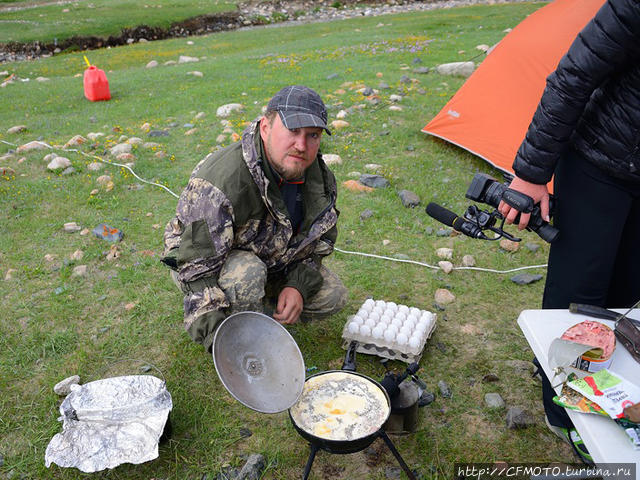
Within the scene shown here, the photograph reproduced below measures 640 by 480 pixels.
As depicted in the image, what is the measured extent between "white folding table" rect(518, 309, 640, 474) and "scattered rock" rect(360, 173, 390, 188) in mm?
3836

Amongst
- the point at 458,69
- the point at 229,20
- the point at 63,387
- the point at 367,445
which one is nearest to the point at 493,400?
the point at 367,445

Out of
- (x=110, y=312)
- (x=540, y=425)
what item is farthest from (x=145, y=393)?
(x=540, y=425)

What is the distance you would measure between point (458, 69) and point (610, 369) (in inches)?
355

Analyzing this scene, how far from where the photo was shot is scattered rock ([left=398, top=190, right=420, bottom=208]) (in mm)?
5488

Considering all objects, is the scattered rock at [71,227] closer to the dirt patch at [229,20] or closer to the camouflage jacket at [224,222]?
the camouflage jacket at [224,222]

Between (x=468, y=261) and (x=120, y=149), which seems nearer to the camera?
(x=468, y=261)

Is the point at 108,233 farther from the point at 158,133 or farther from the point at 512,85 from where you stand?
the point at 512,85

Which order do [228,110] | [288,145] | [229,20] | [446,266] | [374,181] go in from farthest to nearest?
[229,20], [228,110], [374,181], [446,266], [288,145]

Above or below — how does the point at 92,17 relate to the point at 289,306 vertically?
below

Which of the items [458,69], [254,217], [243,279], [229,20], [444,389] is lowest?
[229,20]

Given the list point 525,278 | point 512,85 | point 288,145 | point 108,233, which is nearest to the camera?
point 288,145

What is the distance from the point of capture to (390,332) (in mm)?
3402

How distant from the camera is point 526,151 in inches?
93.1

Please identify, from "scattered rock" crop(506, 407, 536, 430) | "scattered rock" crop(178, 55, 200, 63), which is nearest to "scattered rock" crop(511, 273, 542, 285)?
"scattered rock" crop(506, 407, 536, 430)
